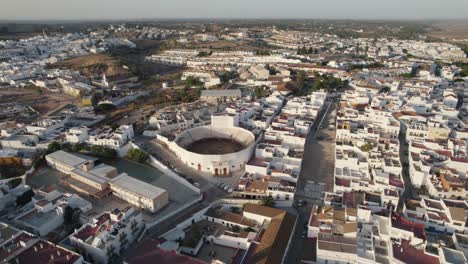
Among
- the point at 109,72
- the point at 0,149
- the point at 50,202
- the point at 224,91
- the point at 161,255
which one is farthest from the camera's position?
the point at 109,72

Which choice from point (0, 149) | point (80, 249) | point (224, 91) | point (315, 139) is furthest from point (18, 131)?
point (315, 139)

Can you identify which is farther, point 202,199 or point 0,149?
point 0,149

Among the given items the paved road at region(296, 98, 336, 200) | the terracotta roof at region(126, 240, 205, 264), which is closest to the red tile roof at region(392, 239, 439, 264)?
the paved road at region(296, 98, 336, 200)

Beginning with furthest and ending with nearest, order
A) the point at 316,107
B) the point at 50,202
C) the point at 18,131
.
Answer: the point at 316,107 < the point at 18,131 < the point at 50,202

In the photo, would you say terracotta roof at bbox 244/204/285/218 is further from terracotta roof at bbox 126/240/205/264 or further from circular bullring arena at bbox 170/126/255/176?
circular bullring arena at bbox 170/126/255/176

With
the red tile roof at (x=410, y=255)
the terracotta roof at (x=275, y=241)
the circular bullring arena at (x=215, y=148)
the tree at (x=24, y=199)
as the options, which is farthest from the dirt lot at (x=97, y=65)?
the red tile roof at (x=410, y=255)

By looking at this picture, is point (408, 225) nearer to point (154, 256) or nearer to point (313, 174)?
point (313, 174)

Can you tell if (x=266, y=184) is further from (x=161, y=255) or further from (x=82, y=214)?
(x=82, y=214)

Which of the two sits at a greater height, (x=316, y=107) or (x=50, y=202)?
(x=316, y=107)

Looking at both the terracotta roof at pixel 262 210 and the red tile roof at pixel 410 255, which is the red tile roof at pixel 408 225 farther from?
the terracotta roof at pixel 262 210
